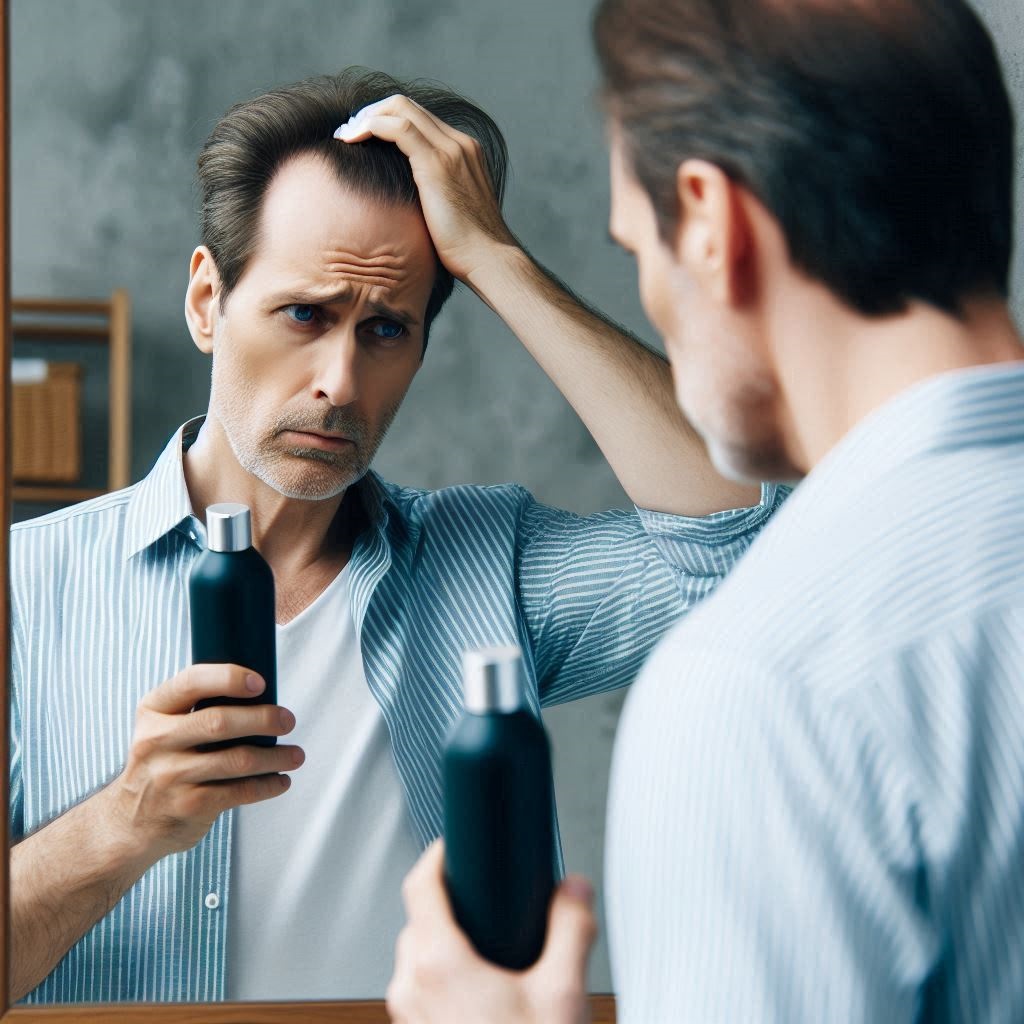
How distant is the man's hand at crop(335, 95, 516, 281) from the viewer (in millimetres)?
966

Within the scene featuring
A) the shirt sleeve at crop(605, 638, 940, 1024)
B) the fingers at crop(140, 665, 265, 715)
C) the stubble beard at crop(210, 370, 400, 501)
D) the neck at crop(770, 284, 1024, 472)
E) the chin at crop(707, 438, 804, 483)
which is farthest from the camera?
the stubble beard at crop(210, 370, 400, 501)

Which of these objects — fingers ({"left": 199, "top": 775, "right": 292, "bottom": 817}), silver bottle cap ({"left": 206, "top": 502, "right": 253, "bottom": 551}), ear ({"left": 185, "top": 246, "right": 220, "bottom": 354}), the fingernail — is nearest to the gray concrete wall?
ear ({"left": 185, "top": 246, "right": 220, "bottom": 354})

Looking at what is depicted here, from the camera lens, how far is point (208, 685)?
0.88 meters

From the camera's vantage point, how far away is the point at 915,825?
45 centimetres

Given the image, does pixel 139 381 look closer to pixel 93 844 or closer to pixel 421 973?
pixel 93 844

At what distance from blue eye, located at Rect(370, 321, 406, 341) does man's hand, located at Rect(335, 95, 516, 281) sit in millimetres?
70

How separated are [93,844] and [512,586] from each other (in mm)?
425

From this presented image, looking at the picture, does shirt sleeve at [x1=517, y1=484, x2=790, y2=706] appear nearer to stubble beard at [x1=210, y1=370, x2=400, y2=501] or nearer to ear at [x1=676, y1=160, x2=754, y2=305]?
stubble beard at [x1=210, y1=370, x2=400, y2=501]

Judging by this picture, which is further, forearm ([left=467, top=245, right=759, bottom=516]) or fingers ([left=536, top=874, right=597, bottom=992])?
forearm ([left=467, top=245, right=759, bottom=516])

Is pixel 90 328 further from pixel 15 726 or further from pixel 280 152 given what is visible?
pixel 15 726

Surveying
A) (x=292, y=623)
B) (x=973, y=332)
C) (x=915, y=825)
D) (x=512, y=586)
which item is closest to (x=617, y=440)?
(x=512, y=586)

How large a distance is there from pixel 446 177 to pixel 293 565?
36 centimetres

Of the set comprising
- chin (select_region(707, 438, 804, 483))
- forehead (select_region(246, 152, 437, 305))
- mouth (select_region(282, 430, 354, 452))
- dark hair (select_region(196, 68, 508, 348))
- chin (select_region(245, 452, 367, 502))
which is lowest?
chin (select_region(707, 438, 804, 483))

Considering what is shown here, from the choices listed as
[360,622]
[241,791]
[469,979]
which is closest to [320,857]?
[241,791]
